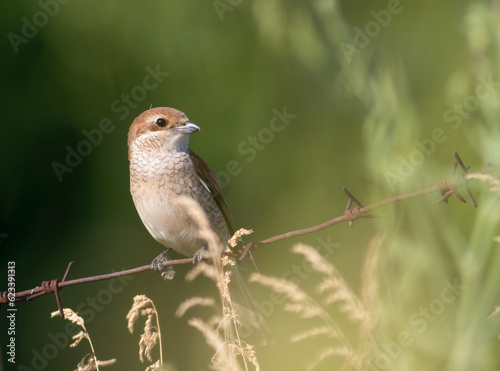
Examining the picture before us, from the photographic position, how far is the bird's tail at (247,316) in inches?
150

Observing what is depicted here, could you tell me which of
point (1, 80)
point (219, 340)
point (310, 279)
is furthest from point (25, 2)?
point (219, 340)

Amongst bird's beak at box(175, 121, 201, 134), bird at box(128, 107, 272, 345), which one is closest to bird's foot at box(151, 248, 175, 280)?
bird at box(128, 107, 272, 345)

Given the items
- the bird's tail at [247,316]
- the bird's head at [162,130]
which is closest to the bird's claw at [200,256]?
the bird's tail at [247,316]

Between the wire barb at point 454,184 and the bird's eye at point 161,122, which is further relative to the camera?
the bird's eye at point 161,122

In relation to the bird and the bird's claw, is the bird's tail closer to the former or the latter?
the bird

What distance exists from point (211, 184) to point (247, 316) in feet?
2.71

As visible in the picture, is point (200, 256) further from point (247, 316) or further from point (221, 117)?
point (221, 117)

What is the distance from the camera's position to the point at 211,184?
4281 millimetres

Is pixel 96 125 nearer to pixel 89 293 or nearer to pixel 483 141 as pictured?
pixel 89 293

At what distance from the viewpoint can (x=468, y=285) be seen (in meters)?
3.45

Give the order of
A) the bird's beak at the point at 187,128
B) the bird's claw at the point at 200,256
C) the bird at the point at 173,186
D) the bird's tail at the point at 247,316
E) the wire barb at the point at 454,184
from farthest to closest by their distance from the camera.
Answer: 1. the bird's beak at the point at 187,128
2. the bird at the point at 173,186
3. the bird's tail at the point at 247,316
4. the bird's claw at the point at 200,256
5. the wire barb at the point at 454,184

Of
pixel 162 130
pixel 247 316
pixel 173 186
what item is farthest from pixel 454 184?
pixel 162 130

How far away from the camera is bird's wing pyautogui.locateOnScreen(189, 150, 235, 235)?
424cm

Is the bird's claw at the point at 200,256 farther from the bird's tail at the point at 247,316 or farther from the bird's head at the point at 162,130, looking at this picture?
the bird's head at the point at 162,130
